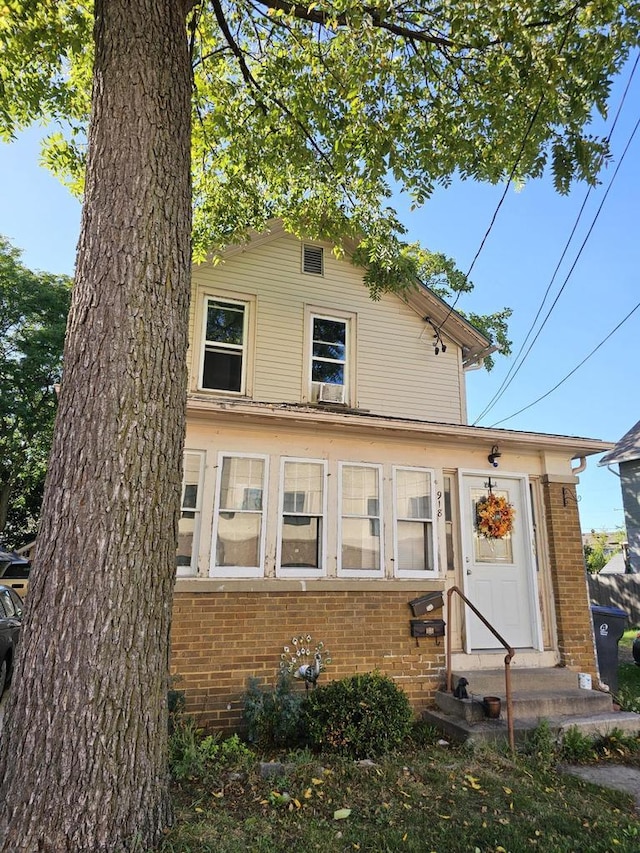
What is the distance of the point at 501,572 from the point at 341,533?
8.00ft

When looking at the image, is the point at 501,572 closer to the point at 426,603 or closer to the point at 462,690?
the point at 426,603

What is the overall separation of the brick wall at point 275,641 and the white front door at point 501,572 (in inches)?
30.7

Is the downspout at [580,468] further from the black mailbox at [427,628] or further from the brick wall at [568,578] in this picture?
the black mailbox at [427,628]

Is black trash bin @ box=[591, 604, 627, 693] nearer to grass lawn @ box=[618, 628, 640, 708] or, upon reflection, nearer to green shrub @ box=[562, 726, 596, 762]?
grass lawn @ box=[618, 628, 640, 708]

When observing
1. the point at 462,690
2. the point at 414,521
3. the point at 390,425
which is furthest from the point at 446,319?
the point at 462,690

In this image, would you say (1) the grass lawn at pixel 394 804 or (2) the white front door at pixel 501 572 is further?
(2) the white front door at pixel 501 572

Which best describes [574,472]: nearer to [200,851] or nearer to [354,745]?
[354,745]

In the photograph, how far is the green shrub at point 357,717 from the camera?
15.9ft

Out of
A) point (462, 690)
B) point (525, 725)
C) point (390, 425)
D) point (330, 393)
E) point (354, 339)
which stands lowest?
point (525, 725)

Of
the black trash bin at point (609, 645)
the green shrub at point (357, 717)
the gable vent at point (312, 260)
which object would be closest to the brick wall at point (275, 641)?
the green shrub at point (357, 717)

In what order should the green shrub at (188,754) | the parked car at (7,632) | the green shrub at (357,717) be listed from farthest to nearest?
the parked car at (7,632)
the green shrub at (357,717)
the green shrub at (188,754)

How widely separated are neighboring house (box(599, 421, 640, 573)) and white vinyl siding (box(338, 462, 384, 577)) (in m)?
11.9

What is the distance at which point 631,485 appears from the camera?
15859 millimetres

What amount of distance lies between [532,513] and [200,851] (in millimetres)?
6009
